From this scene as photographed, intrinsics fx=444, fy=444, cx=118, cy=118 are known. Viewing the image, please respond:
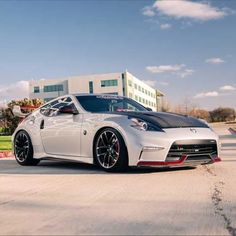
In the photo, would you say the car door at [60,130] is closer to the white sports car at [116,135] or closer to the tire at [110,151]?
the white sports car at [116,135]

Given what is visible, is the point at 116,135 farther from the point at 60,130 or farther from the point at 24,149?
the point at 24,149

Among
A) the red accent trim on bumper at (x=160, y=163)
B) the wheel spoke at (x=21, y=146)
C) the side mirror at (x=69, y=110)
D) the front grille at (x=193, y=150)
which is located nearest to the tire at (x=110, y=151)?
the red accent trim on bumper at (x=160, y=163)

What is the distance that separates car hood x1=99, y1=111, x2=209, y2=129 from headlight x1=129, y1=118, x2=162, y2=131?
63 millimetres

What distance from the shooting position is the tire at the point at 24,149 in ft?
27.7

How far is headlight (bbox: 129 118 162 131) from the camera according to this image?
6.48 metres

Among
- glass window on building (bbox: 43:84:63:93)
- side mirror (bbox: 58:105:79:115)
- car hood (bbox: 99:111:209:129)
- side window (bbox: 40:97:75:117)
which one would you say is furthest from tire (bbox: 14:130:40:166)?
glass window on building (bbox: 43:84:63:93)

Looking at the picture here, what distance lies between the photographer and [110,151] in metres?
6.73

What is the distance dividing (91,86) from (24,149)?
95488 millimetres

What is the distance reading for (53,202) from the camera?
440 cm

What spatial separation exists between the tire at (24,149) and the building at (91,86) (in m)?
88.1

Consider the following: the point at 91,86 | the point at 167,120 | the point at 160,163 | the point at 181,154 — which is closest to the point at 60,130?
the point at 167,120

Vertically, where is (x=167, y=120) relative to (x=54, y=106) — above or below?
below

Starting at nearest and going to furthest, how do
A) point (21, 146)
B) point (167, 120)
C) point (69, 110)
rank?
point (167, 120), point (69, 110), point (21, 146)

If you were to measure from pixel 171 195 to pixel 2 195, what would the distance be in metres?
1.89
